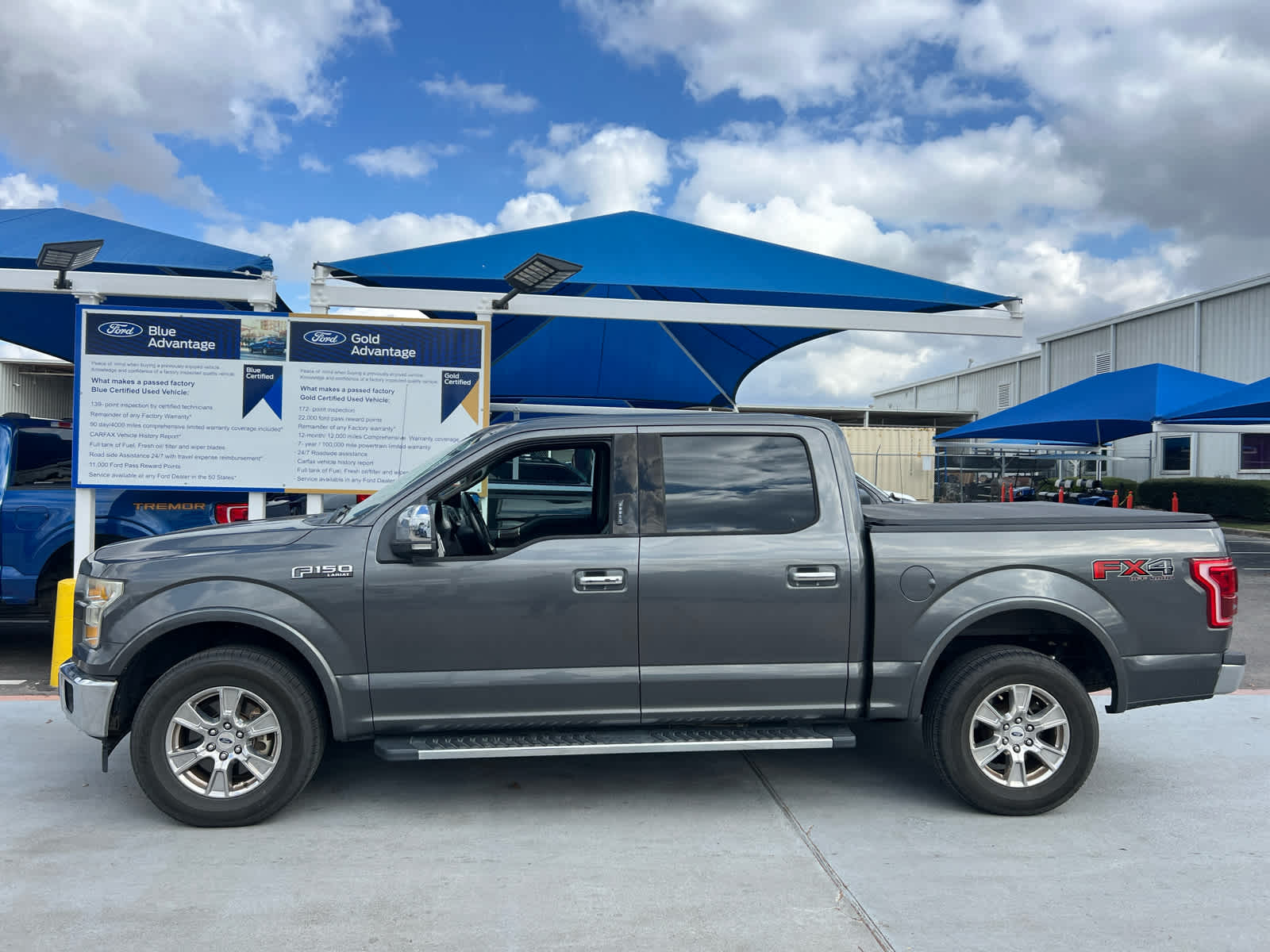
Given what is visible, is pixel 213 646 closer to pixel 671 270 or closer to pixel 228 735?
pixel 228 735

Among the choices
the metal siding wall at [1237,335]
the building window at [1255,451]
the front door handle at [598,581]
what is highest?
the metal siding wall at [1237,335]

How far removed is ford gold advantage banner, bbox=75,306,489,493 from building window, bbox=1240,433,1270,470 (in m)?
30.1

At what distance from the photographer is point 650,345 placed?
13023 mm

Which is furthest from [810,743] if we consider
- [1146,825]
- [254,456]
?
[254,456]

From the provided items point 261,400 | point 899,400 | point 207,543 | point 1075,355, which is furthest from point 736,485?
point 899,400

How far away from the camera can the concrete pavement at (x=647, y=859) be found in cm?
347

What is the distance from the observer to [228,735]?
440 centimetres

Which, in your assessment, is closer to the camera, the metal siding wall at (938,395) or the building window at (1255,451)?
the building window at (1255,451)

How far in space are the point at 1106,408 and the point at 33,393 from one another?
102 feet

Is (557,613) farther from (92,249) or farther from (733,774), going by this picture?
(92,249)

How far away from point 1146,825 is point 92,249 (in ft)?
24.7

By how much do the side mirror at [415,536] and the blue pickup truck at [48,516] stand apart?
373cm

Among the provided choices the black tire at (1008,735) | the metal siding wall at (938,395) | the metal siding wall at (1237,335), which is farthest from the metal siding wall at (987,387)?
the black tire at (1008,735)

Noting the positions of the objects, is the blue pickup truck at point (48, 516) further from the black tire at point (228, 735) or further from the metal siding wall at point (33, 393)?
the metal siding wall at point (33, 393)
